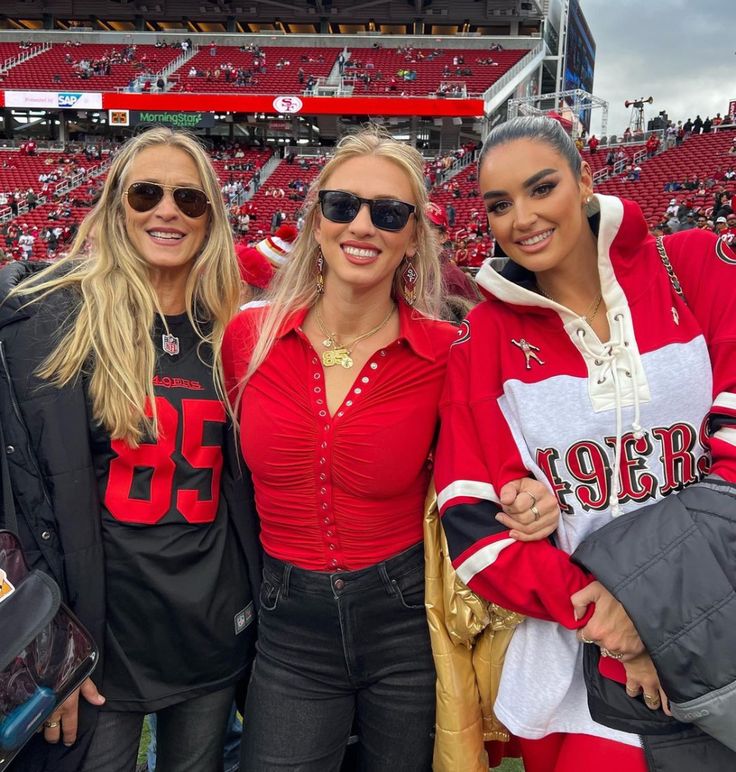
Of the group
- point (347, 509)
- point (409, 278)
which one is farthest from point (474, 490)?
point (409, 278)

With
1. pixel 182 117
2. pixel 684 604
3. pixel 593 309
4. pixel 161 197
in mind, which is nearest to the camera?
pixel 684 604

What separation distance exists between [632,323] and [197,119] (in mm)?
30306

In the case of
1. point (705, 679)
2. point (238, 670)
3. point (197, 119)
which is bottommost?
point (238, 670)

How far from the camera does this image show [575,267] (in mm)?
1637

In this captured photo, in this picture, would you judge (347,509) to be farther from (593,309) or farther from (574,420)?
(593,309)

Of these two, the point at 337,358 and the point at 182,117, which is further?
the point at 182,117

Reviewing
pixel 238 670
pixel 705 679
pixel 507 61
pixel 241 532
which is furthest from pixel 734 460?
pixel 507 61

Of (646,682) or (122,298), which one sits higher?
(122,298)

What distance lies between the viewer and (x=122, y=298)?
6.23 feet

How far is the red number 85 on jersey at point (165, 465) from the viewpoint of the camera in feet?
5.83

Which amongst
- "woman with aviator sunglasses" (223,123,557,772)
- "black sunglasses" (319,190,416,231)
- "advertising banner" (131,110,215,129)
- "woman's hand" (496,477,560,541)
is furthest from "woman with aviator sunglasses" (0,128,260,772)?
"advertising banner" (131,110,215,129)

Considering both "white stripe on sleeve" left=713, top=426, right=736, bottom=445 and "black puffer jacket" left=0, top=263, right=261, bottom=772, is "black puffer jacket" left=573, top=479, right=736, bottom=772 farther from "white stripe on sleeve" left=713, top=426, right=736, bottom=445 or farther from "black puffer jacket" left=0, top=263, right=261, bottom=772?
"black puffer jacket" left=0, top=263, right=261, bottom=772

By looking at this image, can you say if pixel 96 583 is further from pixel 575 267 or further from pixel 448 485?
pixel 575 267

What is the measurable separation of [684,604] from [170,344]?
1.46m
